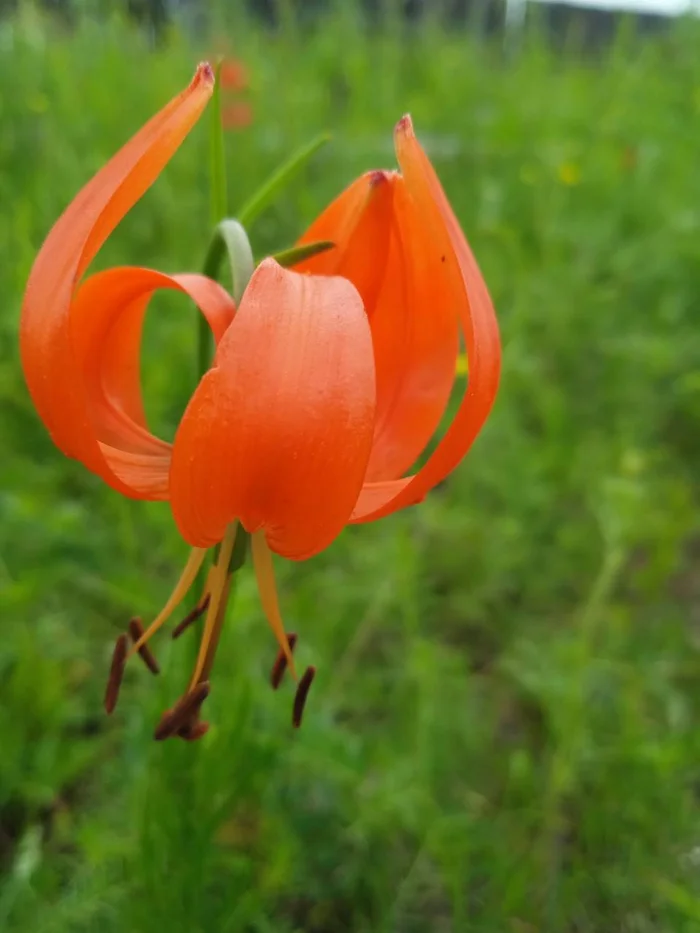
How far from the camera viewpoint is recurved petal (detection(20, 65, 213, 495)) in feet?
1.53

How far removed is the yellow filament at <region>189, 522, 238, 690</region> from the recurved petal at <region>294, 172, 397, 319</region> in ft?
0.57

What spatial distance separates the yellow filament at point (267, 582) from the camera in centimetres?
59

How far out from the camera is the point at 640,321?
2115mm

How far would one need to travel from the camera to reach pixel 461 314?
1.63 ft

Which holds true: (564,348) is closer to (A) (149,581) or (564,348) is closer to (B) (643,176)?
(B) (643,176)

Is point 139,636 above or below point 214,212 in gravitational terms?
below

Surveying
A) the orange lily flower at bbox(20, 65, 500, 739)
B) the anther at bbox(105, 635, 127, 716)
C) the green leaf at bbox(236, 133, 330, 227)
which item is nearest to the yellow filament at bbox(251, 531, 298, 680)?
the orange lily flower at bbox(20, 65, 500, 739)

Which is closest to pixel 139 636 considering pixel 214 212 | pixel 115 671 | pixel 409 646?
pixel 115 671

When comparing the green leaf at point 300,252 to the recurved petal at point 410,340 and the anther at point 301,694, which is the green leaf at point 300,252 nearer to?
the recurved petal at point 410,340

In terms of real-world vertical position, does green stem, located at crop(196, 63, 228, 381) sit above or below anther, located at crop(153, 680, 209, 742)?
above

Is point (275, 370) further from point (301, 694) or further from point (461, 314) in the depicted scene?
point (301, 694)

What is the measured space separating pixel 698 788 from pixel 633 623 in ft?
1.10

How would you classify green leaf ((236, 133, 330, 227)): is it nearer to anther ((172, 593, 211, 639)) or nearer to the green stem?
the green stem

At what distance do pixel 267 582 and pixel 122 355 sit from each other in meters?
0.19
